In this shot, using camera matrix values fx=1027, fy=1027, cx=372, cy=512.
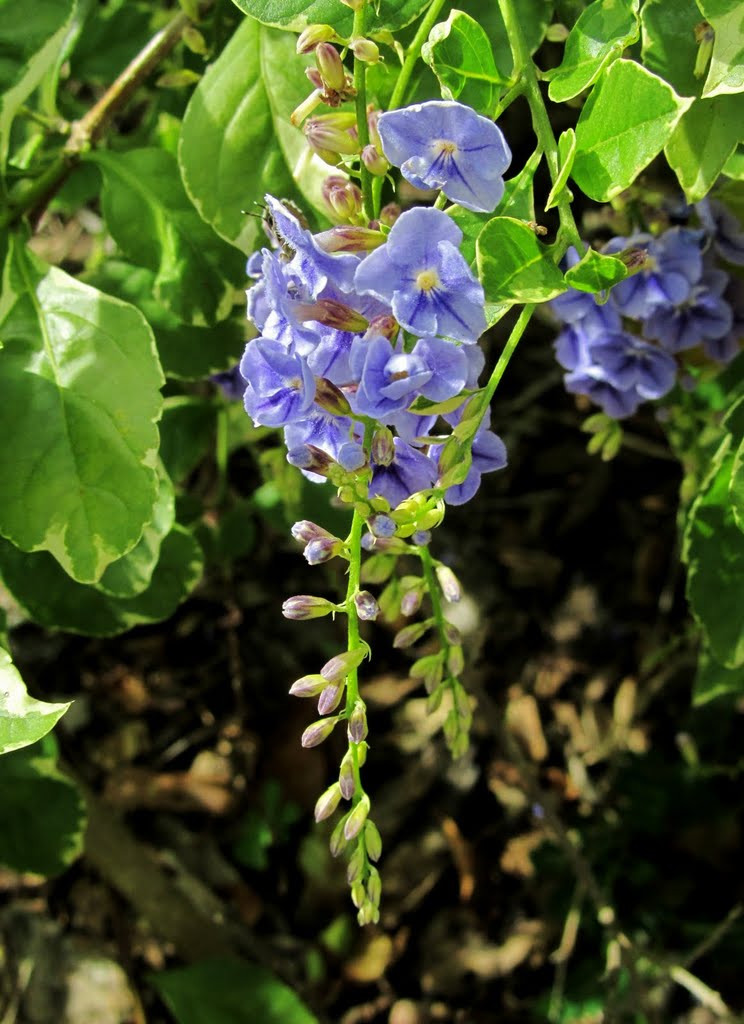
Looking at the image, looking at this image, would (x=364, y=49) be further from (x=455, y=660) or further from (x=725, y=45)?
(x=455, y=660)

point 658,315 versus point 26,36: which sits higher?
point 26,36

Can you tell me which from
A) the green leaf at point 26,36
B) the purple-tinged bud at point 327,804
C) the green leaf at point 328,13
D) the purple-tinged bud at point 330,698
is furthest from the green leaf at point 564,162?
the green leaf at point 26,36

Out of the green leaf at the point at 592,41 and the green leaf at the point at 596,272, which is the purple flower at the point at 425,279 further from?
the green leaf at the point at 592,41

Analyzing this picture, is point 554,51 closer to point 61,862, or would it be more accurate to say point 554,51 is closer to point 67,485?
point 67,485

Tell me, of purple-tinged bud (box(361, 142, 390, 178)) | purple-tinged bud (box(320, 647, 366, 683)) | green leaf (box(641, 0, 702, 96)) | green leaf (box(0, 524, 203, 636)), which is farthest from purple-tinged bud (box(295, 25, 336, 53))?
green leaf (box(0, 524, 203, 636))

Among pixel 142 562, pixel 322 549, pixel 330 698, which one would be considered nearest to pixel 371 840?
pixel 330 698

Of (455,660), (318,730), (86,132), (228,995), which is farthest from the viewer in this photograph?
(228,995)

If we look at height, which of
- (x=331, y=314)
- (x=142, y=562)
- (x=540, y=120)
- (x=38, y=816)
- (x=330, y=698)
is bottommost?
(x=38, y=816)

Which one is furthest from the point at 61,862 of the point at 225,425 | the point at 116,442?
the point at 116,442
